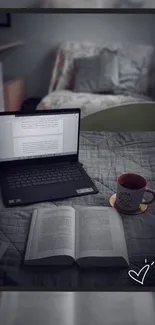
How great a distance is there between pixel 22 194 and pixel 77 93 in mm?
1927

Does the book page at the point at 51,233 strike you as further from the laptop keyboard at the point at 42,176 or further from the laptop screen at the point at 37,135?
the laptop screen at the point at 37,135

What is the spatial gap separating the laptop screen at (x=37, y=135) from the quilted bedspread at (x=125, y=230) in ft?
0.37

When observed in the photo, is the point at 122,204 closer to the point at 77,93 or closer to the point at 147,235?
the point at 147,235

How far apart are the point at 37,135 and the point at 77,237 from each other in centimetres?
39

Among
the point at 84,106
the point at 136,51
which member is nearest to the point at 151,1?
the point at 84,106

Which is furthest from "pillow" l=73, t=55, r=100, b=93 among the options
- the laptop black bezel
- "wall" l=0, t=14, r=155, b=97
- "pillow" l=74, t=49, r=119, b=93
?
the laptop black bezel

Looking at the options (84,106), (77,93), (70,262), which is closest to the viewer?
(70,262)

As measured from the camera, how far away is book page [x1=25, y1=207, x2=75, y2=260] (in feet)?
2.44

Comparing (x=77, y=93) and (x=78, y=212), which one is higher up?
(x=78, y=212)

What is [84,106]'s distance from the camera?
246 cm

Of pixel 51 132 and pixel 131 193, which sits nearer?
pixel 131 193

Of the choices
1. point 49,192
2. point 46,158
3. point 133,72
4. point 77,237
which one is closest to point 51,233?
point 77,237

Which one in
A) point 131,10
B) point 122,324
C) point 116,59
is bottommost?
point 122,324

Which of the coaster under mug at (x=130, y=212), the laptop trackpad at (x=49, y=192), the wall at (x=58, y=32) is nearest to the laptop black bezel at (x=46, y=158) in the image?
the laptop trackpad at (x=49, y=192)
